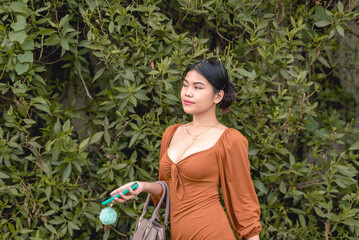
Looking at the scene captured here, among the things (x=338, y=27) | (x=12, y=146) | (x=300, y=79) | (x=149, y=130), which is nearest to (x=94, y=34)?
(x=149, y=130)

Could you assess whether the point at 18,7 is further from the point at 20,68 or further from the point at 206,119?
the point at 206,119

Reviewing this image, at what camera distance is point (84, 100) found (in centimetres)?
316

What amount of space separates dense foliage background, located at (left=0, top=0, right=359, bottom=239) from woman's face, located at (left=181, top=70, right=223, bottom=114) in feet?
1.57

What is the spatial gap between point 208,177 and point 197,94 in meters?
0.43

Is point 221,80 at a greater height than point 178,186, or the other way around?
point 221,80

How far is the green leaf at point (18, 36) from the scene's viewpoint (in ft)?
7.84

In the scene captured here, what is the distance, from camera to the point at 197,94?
201 cm

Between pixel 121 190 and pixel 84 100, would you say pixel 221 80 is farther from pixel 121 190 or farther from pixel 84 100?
pixel 84 100

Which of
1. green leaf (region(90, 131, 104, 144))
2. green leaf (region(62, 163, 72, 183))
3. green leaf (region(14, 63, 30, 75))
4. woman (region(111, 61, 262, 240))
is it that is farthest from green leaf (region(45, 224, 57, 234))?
green leaf (region(14, 63, 30, 75))

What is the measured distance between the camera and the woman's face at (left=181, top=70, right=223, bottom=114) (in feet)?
6.61

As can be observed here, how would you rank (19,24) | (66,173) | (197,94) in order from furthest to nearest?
(66,173) → (19,24) → (197,94)

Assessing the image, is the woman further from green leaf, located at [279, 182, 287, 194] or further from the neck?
green leaf, located at [279, 182, 287, 194]

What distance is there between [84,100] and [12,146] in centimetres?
80

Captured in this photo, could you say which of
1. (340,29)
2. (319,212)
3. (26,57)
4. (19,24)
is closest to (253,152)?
(319,212)
